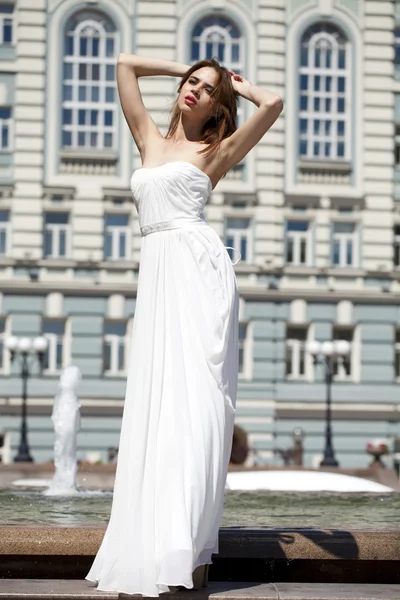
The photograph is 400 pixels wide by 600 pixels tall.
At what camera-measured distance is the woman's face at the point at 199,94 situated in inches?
249

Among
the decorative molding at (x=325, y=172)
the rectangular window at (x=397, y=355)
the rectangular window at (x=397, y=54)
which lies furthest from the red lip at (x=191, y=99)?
the rectangular window at (x=397, y=54)

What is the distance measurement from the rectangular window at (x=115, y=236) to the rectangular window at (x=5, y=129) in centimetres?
293

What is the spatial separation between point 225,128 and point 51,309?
2877 centimetres

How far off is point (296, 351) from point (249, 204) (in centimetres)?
375

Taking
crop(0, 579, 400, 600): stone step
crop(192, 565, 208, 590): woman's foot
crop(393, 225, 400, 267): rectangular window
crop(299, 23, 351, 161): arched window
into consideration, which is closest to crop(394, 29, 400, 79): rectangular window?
crop(299, 23, 351, 161): arched window

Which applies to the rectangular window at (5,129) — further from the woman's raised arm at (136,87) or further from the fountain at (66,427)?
the woman's raised arm at (136,87)

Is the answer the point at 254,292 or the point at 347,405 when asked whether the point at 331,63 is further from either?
the point at 347,405

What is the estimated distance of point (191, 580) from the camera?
571cm

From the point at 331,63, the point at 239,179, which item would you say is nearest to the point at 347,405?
the point at 239,179

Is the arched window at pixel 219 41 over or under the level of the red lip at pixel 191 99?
over

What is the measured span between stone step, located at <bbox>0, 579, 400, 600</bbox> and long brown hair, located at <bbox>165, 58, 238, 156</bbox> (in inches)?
72.6

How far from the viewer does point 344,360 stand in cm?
3581

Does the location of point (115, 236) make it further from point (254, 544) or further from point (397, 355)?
point (254, 544)

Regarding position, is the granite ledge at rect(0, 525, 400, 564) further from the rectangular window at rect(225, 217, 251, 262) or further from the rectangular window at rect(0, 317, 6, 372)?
the rectangular window at rect(225, 217, 251, 262)
